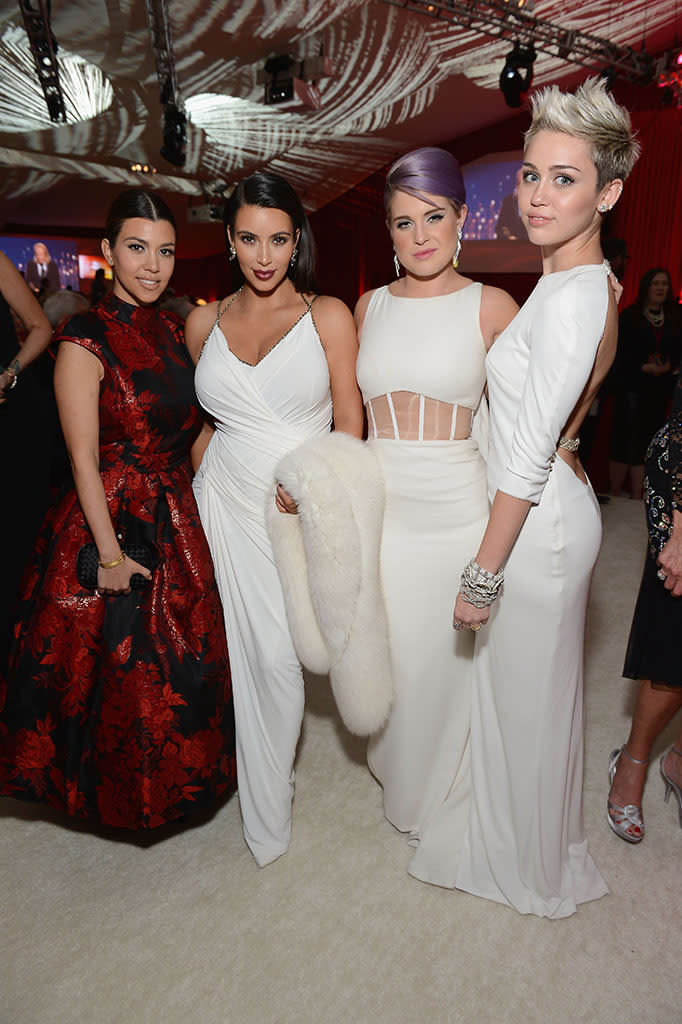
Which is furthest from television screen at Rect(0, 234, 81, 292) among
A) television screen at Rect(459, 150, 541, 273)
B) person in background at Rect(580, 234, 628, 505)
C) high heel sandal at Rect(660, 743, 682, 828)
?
high heel sandal at Rect(660, 743, 682, 828)

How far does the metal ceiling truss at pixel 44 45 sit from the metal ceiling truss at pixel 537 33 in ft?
8.19

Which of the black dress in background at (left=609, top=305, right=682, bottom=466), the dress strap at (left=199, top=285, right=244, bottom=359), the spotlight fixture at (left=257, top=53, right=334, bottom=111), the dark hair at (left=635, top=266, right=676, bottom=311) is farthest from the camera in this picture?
the spotlight fixture at (left=257, top=53, right=334, bottom=111)

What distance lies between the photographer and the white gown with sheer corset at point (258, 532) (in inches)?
79.9

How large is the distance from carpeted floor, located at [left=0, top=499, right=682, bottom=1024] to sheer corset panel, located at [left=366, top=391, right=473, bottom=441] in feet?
4.07

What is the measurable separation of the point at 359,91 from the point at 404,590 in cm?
722

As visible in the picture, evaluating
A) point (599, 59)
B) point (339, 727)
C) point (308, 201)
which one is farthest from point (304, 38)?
point (339, 727)

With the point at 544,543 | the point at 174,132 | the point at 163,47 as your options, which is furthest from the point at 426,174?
the point at 174,132

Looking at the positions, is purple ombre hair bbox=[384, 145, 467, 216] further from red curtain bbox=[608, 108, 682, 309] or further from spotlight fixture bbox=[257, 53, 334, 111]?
red curtain bbox=[608, 108, 682, 309]

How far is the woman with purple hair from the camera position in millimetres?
1935

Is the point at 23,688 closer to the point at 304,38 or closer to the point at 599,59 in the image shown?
the point at 304,38

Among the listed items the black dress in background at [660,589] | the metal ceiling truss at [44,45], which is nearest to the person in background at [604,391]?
the black dress in background at [660,589]

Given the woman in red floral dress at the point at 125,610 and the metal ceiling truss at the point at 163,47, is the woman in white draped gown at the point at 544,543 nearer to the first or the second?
the woman in red floral dress at the point at 125,610

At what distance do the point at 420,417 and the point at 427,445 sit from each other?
0.26 feet

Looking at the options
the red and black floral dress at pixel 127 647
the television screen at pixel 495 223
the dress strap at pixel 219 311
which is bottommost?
the red and black floral dress at pixel 127 647
